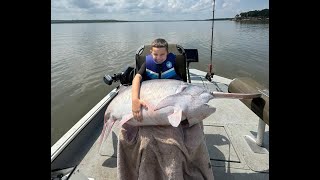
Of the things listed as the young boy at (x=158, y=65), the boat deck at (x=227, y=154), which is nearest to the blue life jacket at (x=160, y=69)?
the young boy at (x=158, y=65)

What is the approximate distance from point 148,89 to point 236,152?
1679 mm

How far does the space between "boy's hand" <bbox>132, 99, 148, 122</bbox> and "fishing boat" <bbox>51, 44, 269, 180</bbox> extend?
0.84 m

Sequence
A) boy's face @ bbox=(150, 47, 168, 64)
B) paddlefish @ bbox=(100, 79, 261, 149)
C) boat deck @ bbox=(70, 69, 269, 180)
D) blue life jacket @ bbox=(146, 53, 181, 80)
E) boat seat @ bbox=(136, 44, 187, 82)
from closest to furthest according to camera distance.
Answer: paddlefish @ bbox=(100, 79, 261, 149) < boy's face @ bbox=(150, 47, 168, 64) < blue life jacket @ bbox=(146, 53, 181, 80) < boat deck @ bbox=(70, 69, 269, 180) < boat seat @ bbox=(136, 44, 187, 82)

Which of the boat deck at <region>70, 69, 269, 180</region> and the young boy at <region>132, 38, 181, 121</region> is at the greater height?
the young boy at <region>132, 38, 181, 121</region>

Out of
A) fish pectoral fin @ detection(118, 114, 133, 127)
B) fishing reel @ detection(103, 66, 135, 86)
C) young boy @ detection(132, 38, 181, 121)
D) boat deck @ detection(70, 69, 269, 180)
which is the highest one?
young boy @ detection(132, 38, 181, 121)

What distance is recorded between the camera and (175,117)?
2316mm

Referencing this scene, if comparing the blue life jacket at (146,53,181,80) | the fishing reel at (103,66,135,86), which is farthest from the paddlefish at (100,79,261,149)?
the fishing reel at (103,66,135,86)

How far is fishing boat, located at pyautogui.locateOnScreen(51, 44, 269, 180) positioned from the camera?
10.2 ft

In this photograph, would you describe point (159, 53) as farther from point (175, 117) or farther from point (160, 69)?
point (175, 117)

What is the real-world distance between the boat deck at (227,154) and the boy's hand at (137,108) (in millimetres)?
849

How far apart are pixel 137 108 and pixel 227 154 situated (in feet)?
5.44

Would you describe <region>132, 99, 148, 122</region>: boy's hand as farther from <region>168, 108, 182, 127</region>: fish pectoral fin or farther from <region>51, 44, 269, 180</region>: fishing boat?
<region>51, 44, 269, 180</region>: fishing boat

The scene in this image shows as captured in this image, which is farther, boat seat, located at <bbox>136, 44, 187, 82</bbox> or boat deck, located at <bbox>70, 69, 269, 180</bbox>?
boat seat, located at <bbox>136, 44, 187, 82</bbox>

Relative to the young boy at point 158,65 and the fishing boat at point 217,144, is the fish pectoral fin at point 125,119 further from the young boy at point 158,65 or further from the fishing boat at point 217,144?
the fishing boat at point 217,144
